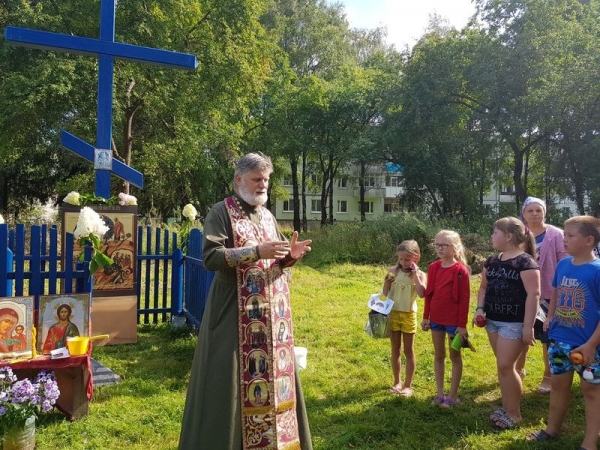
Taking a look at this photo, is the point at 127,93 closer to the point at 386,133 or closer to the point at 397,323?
the point at 386,133

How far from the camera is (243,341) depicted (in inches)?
116

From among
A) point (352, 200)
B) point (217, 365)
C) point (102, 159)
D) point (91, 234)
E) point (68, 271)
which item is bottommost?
point (217, 365)

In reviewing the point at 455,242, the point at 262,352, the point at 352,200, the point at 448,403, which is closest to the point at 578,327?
the point at 455,242

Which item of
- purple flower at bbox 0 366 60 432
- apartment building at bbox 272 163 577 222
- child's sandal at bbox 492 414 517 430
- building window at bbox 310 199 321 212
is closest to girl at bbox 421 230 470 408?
child's sandal at bbox 492 414 517 430

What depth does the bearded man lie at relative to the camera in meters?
2.82

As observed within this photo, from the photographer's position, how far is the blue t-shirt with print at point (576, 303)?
11.2ft

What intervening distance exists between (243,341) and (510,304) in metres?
2.31

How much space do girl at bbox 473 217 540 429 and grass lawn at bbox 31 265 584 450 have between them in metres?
0.32

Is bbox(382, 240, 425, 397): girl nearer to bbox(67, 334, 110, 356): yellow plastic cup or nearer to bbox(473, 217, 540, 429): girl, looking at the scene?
bbox(473, 217, 540, 429): girl

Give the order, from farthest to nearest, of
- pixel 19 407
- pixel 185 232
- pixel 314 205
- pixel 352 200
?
pixel 352 200, pixel 314 205, pixel 185 232, pixel 19 407

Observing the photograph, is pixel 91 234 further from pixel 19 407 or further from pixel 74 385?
pixel 19 407

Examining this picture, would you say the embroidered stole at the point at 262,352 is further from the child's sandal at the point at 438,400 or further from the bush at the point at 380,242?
the bush at the point at 380,242

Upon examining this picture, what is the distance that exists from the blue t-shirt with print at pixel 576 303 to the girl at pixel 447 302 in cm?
80

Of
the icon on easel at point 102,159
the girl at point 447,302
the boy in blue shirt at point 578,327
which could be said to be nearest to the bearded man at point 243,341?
the girl at point 447,302
